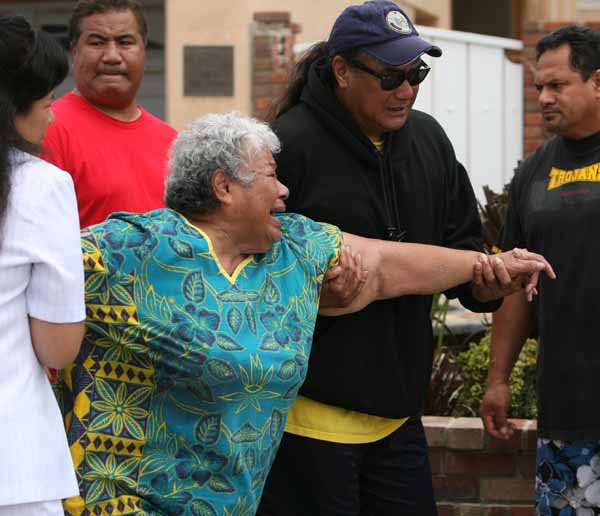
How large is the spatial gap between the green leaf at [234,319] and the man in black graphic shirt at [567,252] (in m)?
1.27

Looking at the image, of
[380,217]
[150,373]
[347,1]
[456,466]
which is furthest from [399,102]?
[347,1]

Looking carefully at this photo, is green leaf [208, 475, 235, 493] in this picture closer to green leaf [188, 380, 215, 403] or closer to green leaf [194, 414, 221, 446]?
green leaf [194, 414, 221, 446]

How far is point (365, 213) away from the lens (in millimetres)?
3660

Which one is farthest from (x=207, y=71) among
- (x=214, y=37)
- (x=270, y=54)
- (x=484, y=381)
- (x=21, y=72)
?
(x=21, y=72)

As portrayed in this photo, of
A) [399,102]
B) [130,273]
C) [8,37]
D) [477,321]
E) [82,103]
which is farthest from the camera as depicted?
[477,321]

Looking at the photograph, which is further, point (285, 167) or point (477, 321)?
point (477, 321)

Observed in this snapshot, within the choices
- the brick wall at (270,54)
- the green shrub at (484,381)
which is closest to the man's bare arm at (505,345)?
the green shrub at (484,381)

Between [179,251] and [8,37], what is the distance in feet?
2.25

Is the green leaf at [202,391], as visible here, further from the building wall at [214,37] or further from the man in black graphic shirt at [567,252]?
the building wall at [214,37]

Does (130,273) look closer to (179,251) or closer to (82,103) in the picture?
(179,251)

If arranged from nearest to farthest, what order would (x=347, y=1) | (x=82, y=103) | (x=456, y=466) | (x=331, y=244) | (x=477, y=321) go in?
(x=331, y=244) → (x=82, y=103) → (x=456, y=466) → (x=477, y=321) → (x=347, y=1)

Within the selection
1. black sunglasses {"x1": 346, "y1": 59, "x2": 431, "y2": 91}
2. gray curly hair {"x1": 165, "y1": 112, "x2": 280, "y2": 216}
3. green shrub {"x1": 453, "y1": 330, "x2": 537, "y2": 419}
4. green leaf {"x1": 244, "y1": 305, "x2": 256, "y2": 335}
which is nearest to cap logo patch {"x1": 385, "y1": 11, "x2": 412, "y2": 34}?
black sunglasses {"x1": 346, "y1": 59, "x2": 431, "y2": 91}

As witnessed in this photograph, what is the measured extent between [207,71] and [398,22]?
6689 millimetres

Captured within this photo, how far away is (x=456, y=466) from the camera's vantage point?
5.02m
